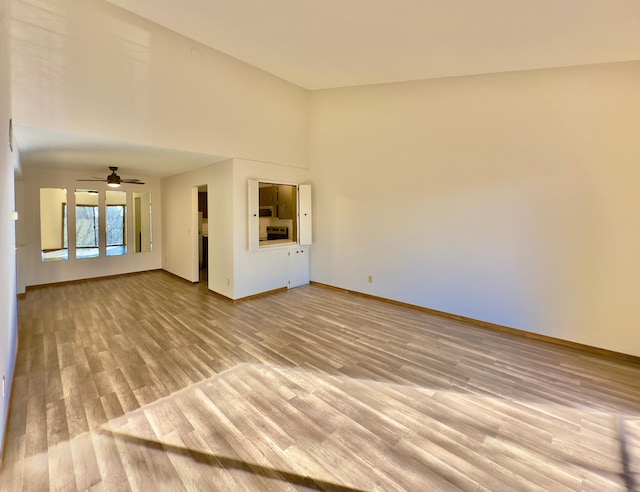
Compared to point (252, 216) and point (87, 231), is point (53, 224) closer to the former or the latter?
point (87, 231)

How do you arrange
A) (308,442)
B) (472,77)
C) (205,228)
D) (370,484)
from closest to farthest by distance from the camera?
(370,484) < (308,442) < (472,77) < (205,228)

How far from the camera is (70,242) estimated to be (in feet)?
19.8

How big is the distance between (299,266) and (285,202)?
155 centimetres

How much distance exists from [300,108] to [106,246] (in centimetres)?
541

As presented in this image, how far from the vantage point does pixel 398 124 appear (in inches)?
183

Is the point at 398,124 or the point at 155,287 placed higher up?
the point at 398,124

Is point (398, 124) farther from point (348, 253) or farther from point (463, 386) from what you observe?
point (463, 386)

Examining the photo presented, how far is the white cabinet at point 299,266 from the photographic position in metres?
5.89

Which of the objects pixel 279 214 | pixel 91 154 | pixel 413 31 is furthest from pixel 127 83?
pixel 279 214

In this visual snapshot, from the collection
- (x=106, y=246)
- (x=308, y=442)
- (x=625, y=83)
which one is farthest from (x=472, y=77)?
(x=106, y=246)

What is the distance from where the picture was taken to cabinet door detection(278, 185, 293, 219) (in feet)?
20.9

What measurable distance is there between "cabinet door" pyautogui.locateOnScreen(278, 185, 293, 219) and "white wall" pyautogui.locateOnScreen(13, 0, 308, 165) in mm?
1504

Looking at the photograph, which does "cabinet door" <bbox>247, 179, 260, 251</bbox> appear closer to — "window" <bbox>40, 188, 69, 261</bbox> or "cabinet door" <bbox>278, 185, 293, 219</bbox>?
"cabinet door" <bbox>278, 185, 293, 219</bbox>

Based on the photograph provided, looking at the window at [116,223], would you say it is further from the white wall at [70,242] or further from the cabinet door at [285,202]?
the cabinet door at [285,202]
